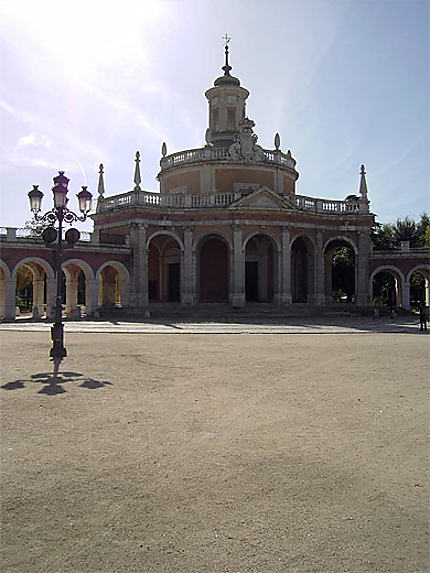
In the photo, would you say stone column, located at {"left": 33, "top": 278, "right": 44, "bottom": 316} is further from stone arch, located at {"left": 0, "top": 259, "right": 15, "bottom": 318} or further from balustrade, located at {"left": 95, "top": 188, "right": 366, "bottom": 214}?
balustrade, located at {"left": 95, "top": 188, "right": 366, "bottom": 214}

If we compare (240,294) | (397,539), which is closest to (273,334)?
(240,294)

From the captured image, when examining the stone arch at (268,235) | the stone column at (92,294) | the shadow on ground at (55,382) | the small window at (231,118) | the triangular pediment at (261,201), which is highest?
the small window at (231,118)

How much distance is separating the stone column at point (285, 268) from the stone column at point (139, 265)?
9795 mm

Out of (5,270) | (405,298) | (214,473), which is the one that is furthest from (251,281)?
(214,473)

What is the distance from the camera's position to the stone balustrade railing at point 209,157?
4009 centimetres

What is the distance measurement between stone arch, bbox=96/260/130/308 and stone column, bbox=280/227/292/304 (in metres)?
11.0

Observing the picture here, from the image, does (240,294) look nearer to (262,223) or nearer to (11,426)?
(262,223)

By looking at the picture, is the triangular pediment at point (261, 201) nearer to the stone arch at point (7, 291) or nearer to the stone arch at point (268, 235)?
the stone arch at point (268, 235)

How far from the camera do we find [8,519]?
4.31m

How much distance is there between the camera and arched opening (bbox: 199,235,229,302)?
4056 centimetres

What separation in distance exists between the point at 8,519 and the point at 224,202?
35.0 meters

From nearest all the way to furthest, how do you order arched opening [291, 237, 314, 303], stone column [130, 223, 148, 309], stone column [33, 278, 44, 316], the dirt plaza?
the dirt plaza < stone column [33, 278, 44, 316] < stone column [130, 223, 148, 309] < arched opening [291, 237, 314, 303]

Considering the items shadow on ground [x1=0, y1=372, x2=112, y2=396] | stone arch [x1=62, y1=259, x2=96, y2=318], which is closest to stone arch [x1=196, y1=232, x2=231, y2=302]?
stone arch [x1=62, y1=259, x2=96, y2=318]

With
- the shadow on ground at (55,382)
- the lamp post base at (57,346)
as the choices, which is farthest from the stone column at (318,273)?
the shadow on ground at (55,382)
